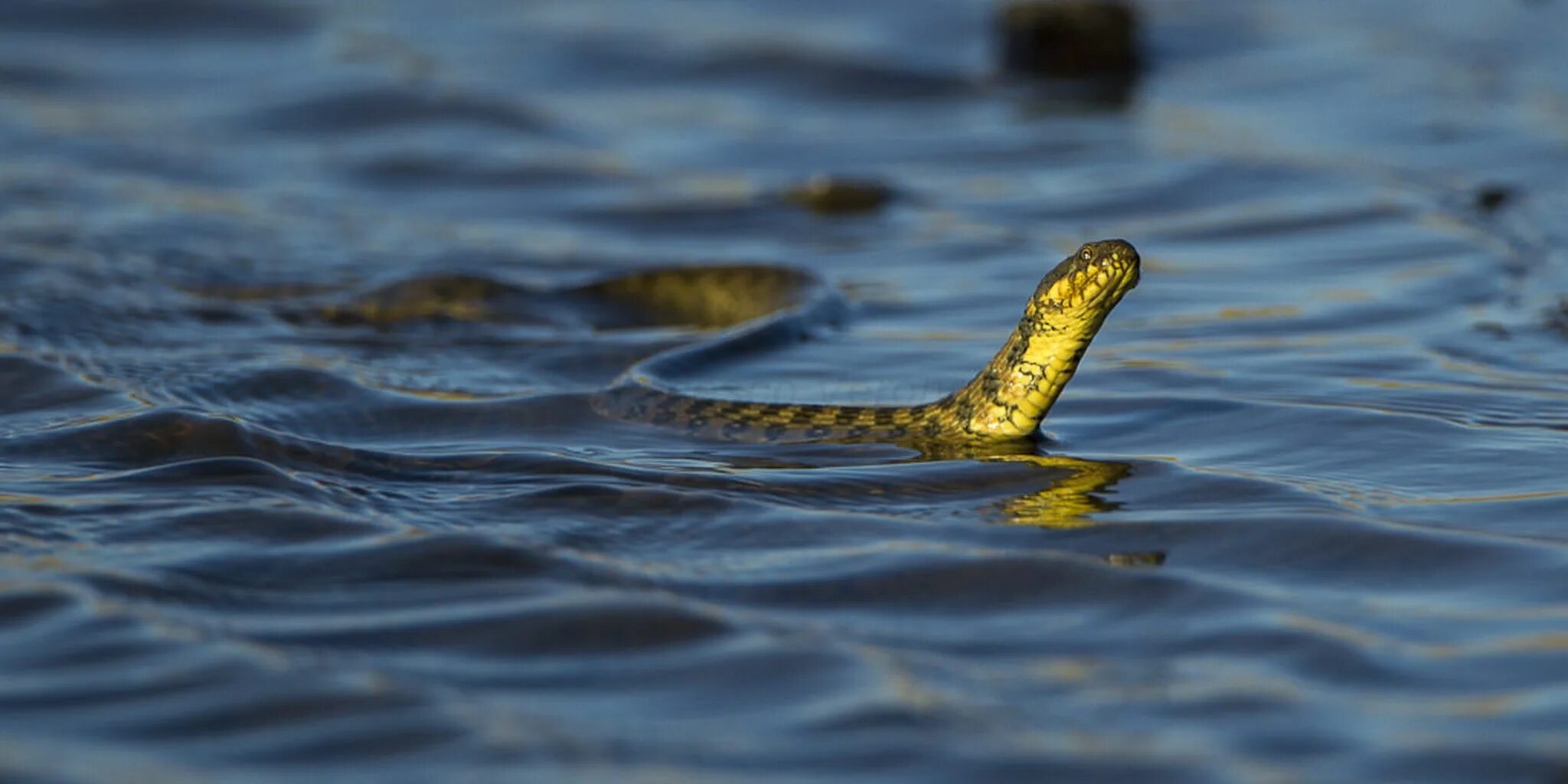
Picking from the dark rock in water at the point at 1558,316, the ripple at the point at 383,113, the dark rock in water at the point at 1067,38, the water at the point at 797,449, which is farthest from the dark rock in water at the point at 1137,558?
the dark rock in water at the point at 1067,38

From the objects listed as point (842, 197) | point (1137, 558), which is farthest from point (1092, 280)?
point (842, 197)

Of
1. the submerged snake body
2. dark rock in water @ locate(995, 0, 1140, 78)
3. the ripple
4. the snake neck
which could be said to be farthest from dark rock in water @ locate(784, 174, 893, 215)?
the snake neck

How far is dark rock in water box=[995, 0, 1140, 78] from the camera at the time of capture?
12.2 m

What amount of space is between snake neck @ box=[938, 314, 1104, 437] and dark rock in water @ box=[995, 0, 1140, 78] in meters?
6.64

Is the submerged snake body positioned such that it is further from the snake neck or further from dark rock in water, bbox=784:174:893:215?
dark rock in water, bbox=784:174:893:215

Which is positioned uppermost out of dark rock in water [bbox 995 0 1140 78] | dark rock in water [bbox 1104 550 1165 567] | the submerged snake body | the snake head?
dark rock in water [bbox 995 0 1140 78]

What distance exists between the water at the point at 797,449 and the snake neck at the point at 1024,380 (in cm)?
20

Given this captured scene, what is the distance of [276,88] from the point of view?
12359 millimetres

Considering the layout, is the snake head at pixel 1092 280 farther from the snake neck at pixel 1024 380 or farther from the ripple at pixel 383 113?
the ripple at pixel 383 113

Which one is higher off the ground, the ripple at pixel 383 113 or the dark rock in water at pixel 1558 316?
the ripple at pixel 383 113

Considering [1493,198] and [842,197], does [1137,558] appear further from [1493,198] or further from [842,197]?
[842,197]

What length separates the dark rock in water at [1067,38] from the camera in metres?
12.2

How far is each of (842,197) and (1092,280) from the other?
435 cm

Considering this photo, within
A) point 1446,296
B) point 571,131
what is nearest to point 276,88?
point 571,131
